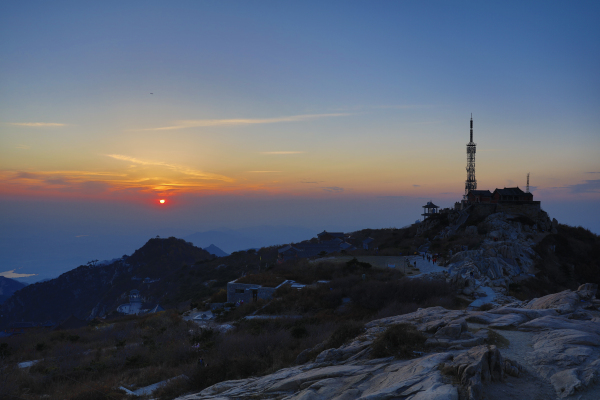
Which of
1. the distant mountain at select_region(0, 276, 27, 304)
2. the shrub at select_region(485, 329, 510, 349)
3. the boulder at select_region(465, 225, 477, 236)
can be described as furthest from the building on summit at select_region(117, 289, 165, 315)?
the distant mountain at select_region(0, 276, 27, 304)

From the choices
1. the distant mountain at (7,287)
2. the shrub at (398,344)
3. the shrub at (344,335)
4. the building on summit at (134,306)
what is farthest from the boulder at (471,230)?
the distant mountain at (7,287)

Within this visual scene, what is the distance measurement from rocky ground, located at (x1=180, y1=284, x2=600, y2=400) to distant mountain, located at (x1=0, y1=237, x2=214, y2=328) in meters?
60.8

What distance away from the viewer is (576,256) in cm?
4256

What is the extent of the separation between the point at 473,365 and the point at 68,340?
26.8 meters

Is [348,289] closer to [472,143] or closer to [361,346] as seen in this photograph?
[361,346]

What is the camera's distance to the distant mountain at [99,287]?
235 feet

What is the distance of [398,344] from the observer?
997 centimetres

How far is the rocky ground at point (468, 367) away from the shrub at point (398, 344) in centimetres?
23

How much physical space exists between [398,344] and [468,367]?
291cm

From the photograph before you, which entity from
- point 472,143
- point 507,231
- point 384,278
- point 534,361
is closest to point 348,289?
point 384,278

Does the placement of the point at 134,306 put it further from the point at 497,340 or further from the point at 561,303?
the point at 497,340

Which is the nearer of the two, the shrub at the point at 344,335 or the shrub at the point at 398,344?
the shrub at the point at 398,344

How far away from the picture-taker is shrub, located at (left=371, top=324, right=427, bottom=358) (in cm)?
962

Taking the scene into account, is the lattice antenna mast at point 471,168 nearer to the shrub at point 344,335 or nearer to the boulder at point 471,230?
the boulder at point 471,230
